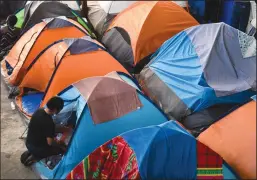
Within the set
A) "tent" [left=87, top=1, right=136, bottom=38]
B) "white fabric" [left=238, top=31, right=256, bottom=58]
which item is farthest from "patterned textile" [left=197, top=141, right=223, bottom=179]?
"tent" [left=87, top=1, right=136, bottom=38]

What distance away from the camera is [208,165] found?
433cm

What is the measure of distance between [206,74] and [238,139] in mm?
1540

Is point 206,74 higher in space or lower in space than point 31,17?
lower

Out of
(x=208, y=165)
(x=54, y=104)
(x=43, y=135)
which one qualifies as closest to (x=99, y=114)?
(x=54, y=104)

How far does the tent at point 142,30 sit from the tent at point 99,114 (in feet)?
6.32

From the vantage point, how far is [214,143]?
187 inches

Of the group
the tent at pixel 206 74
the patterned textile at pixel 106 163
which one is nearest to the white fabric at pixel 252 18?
the tent at pixel 206 74

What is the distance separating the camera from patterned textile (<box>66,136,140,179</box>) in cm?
437

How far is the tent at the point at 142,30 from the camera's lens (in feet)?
24.5

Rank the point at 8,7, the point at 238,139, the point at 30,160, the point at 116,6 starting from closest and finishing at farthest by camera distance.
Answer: the point at 238,139, the point at 30,160, the point at 116,6, the point at 8,7

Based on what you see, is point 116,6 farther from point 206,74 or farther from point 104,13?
point 206,74

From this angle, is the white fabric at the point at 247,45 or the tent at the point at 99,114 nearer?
the tent at the point at 99,114

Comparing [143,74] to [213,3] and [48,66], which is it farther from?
[213,3]

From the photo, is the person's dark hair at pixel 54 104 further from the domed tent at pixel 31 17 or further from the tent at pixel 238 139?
the domed tent at pixel 31 17
